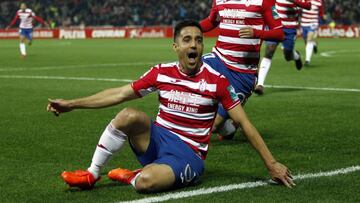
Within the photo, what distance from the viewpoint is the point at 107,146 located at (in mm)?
6395

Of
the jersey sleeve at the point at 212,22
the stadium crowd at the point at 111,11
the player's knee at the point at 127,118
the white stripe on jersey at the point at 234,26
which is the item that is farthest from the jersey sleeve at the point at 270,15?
the stadium crowd at the point at 111,11

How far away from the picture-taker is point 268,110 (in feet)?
39.8

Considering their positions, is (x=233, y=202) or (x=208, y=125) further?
(x=208, y=125)

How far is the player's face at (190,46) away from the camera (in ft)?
20.3

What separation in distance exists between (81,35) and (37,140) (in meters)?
48.1

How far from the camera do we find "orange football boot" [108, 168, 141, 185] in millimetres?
6504

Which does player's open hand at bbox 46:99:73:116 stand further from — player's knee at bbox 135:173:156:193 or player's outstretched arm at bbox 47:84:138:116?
player's knee at bbox 135:173:156:193

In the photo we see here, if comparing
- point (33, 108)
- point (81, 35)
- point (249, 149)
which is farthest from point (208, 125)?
point (81, 35)

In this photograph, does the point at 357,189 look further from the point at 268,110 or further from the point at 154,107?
the point at 154,107

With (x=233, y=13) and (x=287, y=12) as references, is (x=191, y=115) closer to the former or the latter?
(x=233, y=13)

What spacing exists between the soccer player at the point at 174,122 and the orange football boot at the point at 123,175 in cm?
1

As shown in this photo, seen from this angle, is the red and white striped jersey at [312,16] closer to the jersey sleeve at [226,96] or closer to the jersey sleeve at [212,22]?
the jersey sleeve at [212,22]

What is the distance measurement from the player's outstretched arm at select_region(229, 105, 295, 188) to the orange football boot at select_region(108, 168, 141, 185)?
1.00 meters

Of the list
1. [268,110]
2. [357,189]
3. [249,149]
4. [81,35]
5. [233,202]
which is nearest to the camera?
[233,202]
